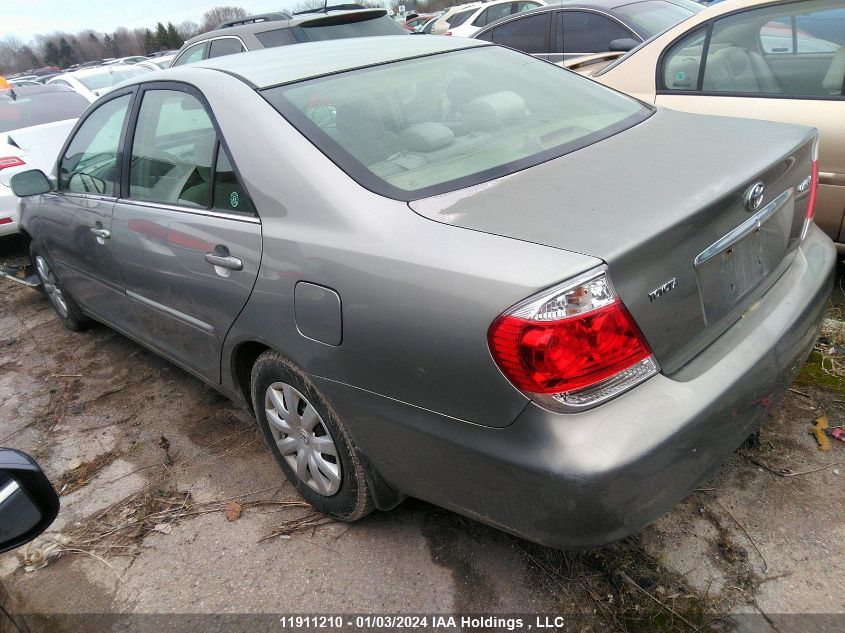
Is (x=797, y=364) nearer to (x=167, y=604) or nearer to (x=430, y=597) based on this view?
(x=430, y=597)

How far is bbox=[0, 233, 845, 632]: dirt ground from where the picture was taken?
2008 millimetres

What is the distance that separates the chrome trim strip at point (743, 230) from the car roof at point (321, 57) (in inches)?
59.0

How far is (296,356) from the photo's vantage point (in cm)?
213

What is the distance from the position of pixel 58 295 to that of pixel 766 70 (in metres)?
4.57

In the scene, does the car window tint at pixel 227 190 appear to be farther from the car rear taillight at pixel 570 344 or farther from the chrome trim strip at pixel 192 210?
the car rear taillight at pixel 570 344

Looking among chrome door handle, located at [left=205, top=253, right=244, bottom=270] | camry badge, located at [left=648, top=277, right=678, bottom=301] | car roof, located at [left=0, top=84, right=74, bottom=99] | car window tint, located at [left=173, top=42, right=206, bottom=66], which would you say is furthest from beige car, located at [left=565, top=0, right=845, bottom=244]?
car roof, located at [left=0, top=84, right=74, bottom=99]

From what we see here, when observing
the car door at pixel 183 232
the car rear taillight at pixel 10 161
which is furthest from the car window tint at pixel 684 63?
the car rear taillight at pixel 10 161

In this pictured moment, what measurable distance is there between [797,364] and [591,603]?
39.2 inches

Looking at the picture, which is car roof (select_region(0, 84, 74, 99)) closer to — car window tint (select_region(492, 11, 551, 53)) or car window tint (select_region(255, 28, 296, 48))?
car window tint (select_region(255, 28, 296, 48))

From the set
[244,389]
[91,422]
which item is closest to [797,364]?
[244,389]

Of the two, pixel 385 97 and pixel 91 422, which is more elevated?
pixel 385 97

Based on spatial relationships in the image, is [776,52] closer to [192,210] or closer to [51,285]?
[192,210]

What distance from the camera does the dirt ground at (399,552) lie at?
201cm

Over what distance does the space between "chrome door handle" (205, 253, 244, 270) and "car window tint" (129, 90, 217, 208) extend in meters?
0.22
